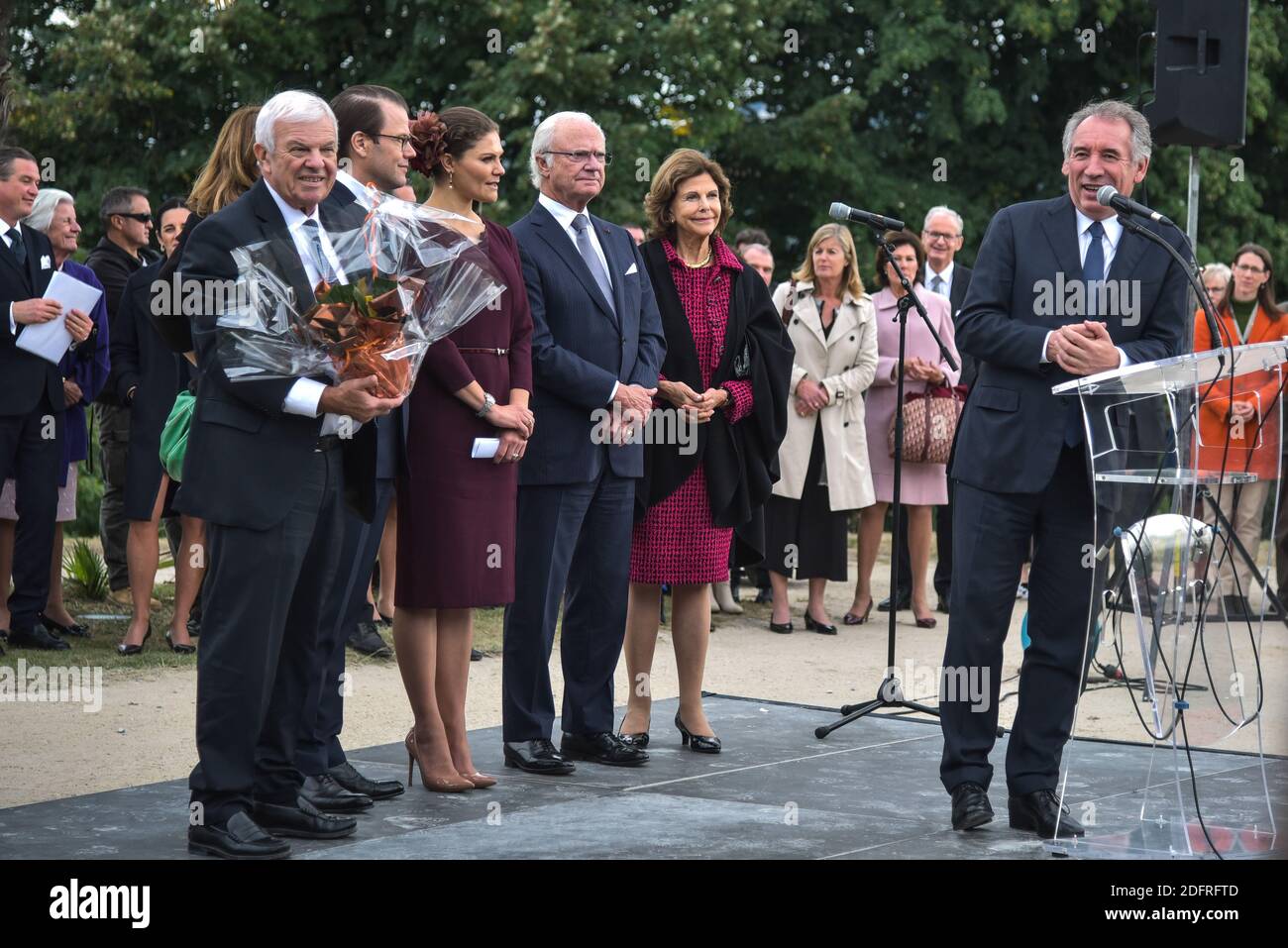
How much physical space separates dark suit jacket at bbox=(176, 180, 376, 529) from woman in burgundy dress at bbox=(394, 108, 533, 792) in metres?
0.89

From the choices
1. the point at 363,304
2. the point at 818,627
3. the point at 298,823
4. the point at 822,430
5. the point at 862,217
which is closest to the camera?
the point at 363,304

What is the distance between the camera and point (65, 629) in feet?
29.7

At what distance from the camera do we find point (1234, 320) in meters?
11.5

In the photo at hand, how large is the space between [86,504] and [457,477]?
361 inches

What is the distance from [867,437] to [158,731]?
5059mm

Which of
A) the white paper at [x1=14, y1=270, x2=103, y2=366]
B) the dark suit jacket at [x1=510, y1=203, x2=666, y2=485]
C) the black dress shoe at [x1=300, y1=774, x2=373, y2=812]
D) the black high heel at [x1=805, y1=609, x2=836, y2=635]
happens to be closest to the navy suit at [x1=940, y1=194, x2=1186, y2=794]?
the dark suit jacket at [x1=510, y1=203, x2=666, y2=485]

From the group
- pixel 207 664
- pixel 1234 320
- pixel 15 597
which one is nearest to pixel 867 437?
pixel 1234 320

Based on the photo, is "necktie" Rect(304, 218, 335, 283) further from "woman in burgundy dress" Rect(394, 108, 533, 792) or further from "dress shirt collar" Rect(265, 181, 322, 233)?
"woman in burgundy dress" Rect(394, 108, 533, 792)

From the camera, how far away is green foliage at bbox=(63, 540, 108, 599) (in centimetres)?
1020

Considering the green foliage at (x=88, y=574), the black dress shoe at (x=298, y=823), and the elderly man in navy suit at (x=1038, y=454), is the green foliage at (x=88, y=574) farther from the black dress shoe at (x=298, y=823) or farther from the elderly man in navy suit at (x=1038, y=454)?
the elderly man in navy suit at (x=1038, y=454)

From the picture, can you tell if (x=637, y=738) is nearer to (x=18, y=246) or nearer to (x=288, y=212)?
(x=288, y=212)

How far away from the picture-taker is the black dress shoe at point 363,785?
5.59m

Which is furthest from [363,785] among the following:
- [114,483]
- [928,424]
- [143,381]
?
[928,424]

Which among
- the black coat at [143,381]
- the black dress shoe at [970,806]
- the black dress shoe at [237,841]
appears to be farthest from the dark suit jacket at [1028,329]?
the black coat at [143,381]
